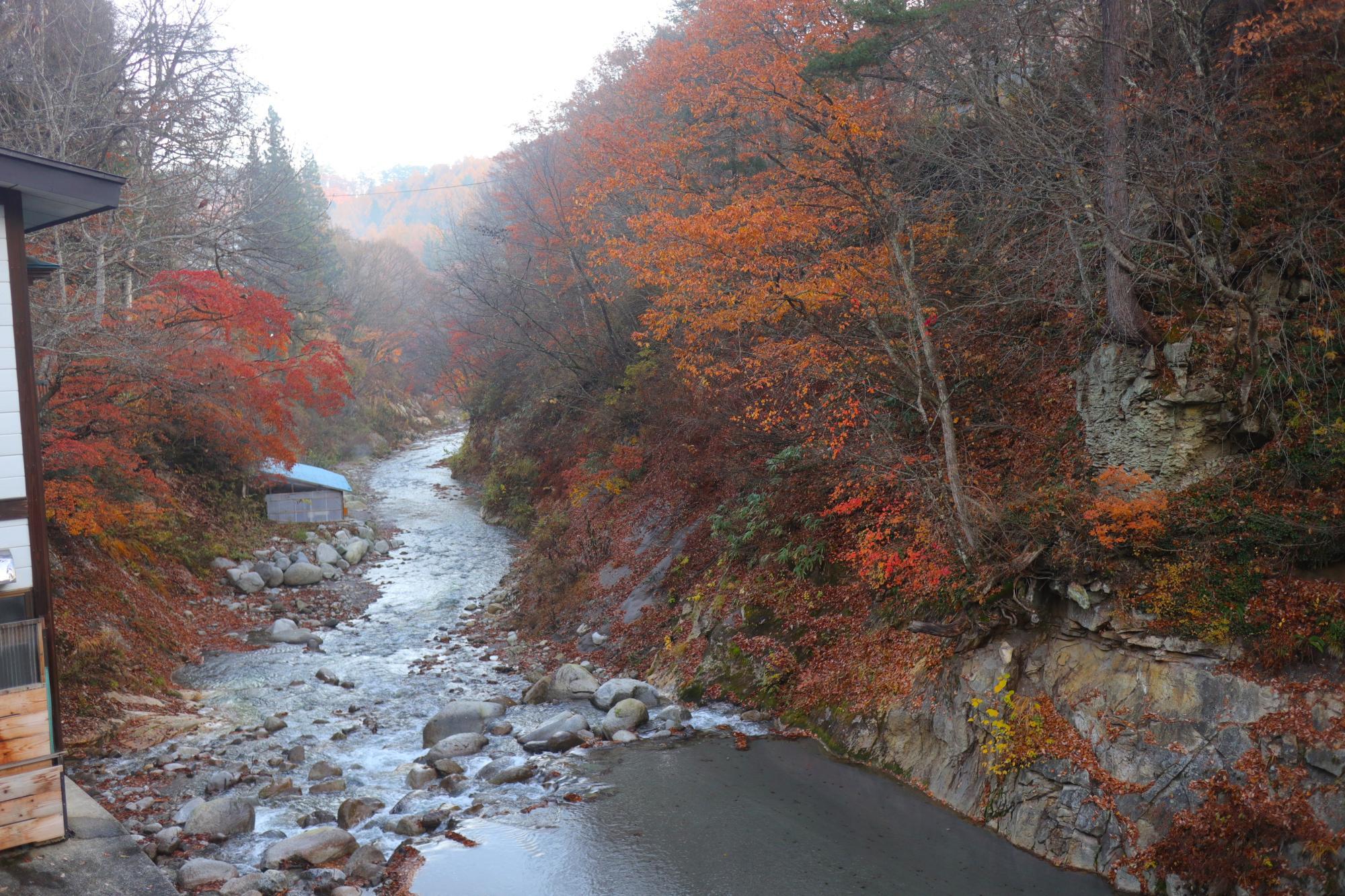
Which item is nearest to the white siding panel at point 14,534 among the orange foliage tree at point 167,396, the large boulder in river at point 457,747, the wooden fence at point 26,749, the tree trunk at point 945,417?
the wooden fence at point 26,749

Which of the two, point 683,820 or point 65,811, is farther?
point 683,820

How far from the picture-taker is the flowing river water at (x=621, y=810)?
812 cm

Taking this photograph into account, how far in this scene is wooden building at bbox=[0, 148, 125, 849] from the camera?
707cm

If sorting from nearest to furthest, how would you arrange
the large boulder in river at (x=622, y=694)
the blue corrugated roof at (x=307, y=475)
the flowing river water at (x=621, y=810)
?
the flowing river water at (x=621, y=810) → the large boulder in river at (x=622, y=694) → the blue corrugated roof at (x=307, y=475)

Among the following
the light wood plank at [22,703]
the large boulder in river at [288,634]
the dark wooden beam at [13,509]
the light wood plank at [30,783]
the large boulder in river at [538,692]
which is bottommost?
the large boulder in river at [288,634]

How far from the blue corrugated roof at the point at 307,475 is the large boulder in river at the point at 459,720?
14.9 metres

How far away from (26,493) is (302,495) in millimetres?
19888

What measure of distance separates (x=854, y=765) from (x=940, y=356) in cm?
614

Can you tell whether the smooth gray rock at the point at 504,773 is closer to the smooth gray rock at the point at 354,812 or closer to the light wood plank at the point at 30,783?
the smooth gray rock at the point at 354,812

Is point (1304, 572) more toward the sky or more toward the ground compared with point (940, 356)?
more toward the ground

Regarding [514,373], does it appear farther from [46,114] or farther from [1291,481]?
[1291,481]

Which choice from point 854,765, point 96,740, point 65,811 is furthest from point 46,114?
point 854,765

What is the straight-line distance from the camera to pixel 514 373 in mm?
32188

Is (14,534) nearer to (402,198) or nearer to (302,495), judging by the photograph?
(302,495)
